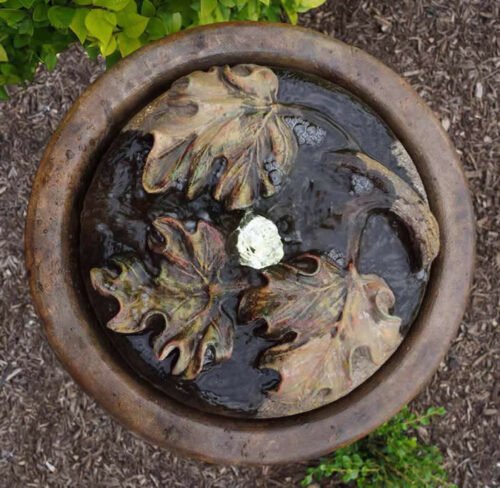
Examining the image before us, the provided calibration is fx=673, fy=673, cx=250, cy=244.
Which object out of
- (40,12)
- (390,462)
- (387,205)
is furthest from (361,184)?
(390,462)

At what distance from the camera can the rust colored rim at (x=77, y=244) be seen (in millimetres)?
1160

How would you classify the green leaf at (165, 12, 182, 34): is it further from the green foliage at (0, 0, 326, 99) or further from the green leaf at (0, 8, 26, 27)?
the green leaf at (0, 8, 26, 27)

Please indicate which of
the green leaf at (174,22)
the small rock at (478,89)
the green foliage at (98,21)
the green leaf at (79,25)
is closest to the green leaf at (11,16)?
the green foliage at (98,21)

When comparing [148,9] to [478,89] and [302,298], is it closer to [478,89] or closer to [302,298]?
[302,298]

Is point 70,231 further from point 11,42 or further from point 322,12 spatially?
point 322,12

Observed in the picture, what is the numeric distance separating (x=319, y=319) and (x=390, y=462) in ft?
3.33

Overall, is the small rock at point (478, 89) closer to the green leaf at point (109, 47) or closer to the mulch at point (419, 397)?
the mulch at point (419, 397)

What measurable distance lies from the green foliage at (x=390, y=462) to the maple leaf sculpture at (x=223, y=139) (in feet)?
3.40

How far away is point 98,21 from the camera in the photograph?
1227mm

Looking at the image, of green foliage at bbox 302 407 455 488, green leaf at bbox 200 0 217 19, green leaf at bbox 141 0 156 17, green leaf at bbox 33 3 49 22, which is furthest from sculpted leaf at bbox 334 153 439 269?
green foliage at bbox 302 407 455 488

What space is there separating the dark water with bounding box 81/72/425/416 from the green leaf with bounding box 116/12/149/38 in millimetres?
259

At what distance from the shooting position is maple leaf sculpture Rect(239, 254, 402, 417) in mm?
1043

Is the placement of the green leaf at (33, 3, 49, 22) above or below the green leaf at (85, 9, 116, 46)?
below

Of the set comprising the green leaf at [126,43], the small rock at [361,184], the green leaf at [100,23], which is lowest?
the small rock at [361,184]
